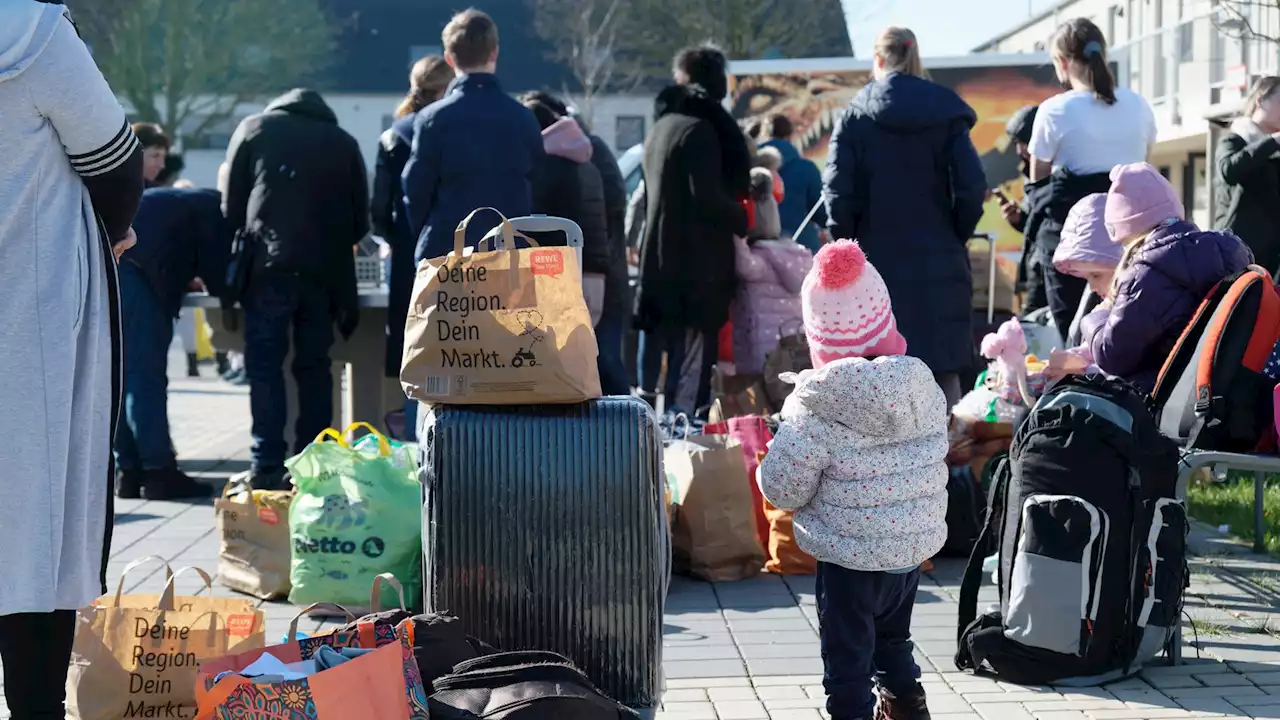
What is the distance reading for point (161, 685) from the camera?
3889 millimetres

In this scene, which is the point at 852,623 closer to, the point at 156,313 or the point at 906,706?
the point at 906,706

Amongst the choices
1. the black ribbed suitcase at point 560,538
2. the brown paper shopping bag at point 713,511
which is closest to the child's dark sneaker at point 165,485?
the brown paper shopping bag at point 713,511

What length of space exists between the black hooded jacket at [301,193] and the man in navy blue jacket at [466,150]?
0.89 meters

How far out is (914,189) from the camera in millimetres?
6633

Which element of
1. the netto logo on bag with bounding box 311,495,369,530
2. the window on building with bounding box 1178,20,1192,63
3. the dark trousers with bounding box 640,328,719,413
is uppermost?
the window on building with bounding box 1178,20,1192,63

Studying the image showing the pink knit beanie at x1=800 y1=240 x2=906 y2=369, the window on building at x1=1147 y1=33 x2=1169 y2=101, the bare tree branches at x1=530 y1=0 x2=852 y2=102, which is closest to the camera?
the pink knit beanie at x1=800 y1=240 x2=906 y2=369

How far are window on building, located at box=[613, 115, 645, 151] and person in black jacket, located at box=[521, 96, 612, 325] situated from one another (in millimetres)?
42273

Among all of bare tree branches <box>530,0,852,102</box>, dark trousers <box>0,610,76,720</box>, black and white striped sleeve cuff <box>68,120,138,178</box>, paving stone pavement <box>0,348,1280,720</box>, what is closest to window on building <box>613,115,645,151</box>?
bare tree branches <box>530,0,852,102</box>

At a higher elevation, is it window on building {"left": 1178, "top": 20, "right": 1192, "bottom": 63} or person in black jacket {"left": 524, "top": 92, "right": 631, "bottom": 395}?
window on building {"left": 1178, "top": 20, "right": 1192, "bottom": 63}

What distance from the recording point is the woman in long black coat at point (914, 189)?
6578 mm

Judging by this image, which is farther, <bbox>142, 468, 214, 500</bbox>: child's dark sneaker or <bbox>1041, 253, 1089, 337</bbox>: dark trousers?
<bbox>142, 468, 214, 500</bbox>: child's dark sneaker

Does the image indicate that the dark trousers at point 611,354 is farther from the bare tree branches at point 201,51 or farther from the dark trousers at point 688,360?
the bare tree branches at point 201,51

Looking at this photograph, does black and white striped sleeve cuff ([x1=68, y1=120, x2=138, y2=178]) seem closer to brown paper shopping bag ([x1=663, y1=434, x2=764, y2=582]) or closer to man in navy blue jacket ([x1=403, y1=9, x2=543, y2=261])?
brown paper shopping bag ([x1=663, y1=434, x2=764, y2=582])

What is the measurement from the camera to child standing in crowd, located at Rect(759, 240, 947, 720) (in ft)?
12.6
